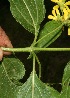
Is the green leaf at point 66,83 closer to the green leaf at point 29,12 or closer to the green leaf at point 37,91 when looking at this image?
the green leaf at point 37,91

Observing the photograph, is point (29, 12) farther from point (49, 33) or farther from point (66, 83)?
point (66, 83)

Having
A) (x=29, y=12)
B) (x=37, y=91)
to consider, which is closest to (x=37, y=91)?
(x=37, y=91)

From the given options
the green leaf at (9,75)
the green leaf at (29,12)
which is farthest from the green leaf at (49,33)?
the green leaf at (9,75)

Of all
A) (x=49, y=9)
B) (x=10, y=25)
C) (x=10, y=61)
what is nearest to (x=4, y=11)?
(x=10, y=25)

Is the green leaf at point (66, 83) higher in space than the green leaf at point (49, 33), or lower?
lower

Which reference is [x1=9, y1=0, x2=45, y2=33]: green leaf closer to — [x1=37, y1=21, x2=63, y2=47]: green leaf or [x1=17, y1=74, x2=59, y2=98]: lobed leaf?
[x1=37, y1=21, x2=63, y2=47]: green leaf

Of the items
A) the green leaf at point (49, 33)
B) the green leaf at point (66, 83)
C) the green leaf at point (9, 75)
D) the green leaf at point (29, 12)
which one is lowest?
the green leaf at point (66, 83)
